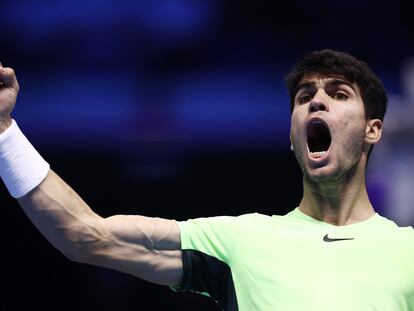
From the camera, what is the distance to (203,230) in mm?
3402

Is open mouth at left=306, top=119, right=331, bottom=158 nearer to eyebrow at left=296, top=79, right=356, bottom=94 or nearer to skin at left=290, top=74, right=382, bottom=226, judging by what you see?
skin at left=290, top=74, right=382, bottom=226

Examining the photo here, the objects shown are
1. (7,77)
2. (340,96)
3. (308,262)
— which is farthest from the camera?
(340,96)

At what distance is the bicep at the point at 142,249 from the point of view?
323cm

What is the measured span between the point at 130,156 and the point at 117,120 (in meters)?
0.27

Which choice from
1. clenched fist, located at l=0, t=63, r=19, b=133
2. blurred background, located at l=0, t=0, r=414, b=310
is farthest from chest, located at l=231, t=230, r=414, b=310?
blurred background, located at l=0, t=0, r=414, b=310

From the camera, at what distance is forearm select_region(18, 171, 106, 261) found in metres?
3.09

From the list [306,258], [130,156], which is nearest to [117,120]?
[130,156]

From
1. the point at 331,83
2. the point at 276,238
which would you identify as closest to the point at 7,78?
the point at 276,238

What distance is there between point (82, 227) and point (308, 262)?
0.83 m

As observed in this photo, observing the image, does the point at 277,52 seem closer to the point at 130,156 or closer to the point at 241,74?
Result: the point at 241,74

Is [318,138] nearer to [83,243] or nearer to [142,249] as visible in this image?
[142,249]

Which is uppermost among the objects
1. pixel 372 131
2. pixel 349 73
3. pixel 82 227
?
pixel 349 73

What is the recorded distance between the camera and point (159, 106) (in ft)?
20.5

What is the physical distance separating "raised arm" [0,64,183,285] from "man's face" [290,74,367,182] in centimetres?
68
